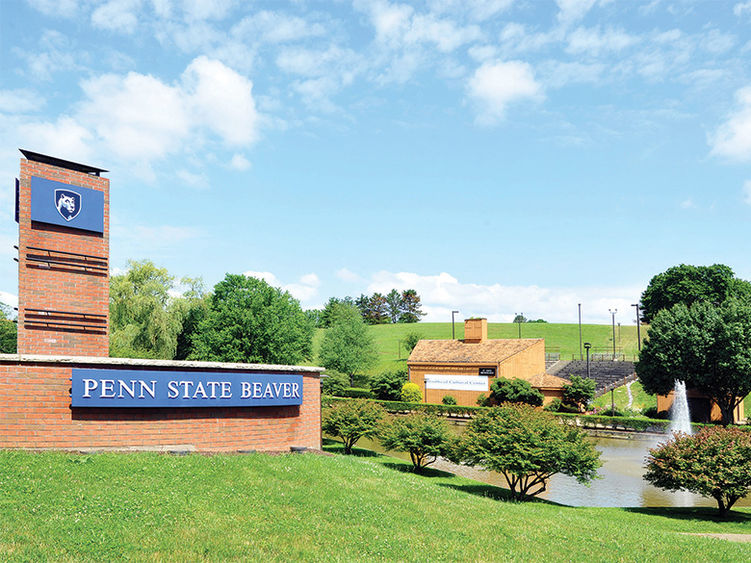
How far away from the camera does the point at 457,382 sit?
2251 inches

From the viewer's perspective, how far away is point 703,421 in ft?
145

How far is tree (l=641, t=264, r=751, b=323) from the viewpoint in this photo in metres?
83.4

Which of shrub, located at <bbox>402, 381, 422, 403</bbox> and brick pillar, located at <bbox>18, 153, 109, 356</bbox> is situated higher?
brick pillar, located at <bbox>18, 153, 109, 356</bbox>

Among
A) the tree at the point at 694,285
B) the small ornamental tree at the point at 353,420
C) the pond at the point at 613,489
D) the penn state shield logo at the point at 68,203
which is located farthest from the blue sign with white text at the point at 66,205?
the tree at the point at 694,285

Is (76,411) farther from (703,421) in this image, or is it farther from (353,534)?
(703,421)

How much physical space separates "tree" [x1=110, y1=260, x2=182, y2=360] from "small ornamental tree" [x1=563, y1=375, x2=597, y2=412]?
118 feet

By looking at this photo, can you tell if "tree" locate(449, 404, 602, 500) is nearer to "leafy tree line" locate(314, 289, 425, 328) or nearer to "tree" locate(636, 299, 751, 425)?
"tree" locate(636, 299, 751, 425)

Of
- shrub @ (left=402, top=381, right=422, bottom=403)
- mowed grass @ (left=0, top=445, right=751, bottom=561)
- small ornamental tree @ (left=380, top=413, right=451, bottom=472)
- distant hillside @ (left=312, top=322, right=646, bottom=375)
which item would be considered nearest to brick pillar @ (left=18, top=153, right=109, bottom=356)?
mowed grass @ (left=0, top=445, right=751, bottom=561)

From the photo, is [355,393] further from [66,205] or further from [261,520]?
[261,520]

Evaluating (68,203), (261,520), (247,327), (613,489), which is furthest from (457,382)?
(261,520)

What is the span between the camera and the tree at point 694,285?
83438mm

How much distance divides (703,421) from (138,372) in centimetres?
4462

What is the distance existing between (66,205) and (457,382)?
46.5 metres

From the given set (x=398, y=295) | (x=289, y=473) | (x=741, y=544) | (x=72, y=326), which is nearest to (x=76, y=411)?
(x=72, y=326)
